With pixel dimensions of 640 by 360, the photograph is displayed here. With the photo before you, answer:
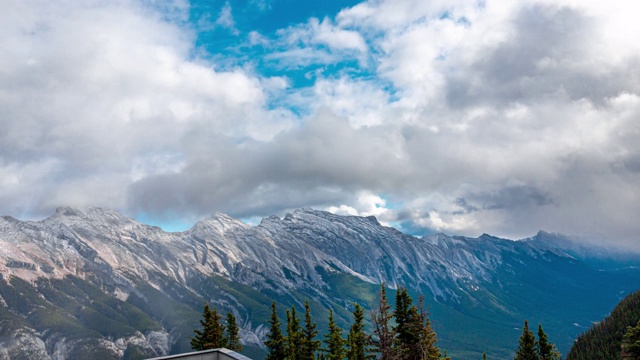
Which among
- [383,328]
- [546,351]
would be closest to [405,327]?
[383,328]

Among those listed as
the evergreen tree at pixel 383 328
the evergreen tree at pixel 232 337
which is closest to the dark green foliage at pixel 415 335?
the evergreen tree at pixel 383 328

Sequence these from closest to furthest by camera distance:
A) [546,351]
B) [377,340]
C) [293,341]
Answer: [377,340] < [293,341] < [546,351]

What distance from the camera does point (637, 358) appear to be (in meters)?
56.2

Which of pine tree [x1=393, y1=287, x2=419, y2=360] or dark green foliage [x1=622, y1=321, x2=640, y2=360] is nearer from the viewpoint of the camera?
pine tree [x1=393, y1=287, x2=419, y2=360]

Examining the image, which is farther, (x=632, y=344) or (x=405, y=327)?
(x=632, y=344)

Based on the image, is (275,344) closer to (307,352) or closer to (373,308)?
(307,352)

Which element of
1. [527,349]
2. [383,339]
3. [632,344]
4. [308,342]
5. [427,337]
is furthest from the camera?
[527,349]

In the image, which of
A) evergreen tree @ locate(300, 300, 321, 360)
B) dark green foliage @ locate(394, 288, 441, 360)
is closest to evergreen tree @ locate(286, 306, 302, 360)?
evergreen tree @ locate(300, 300, 321, 360)

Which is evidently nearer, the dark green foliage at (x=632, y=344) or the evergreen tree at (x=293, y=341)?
the dark green foliage at (x=632, y=344)

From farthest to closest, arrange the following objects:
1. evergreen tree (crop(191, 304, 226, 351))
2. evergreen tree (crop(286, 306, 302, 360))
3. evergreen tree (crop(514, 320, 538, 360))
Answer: evergreen tree (crop(514, 320, 538, 360)) → evergreen tree (crop(191, 304, 226, 351)) → evergreen tree (crop(286, 306, 302, 360))

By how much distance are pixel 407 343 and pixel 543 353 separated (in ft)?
116

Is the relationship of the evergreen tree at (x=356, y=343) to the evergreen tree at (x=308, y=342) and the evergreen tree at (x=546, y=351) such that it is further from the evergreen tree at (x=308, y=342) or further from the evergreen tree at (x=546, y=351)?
the evergreen tree at (x=546, y=351)

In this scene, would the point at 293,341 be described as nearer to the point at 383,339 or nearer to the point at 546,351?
the point at 383,339

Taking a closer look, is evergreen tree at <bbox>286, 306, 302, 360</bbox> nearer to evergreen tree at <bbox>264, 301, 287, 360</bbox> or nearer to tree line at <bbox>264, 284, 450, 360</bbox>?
tree line at <bbox>264, 284, 450, 360</bbox>
